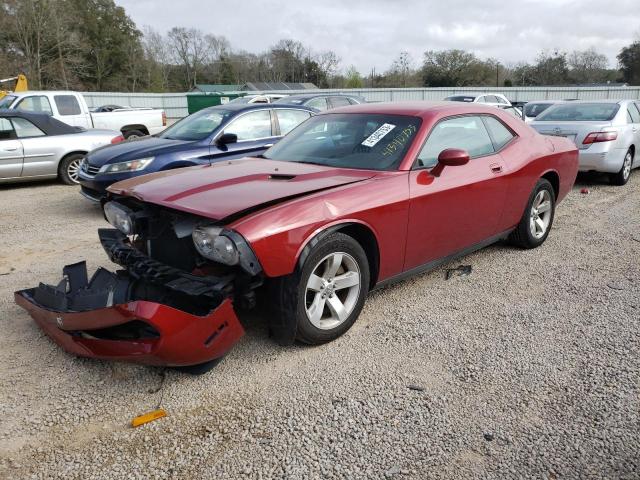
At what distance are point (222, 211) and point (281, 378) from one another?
1.04 metres

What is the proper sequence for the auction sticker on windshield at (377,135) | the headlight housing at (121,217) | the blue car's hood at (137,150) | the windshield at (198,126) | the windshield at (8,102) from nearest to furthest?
1. the headlight housing at (121,217)
2. the auction sticker on windshield at (377,135)
3. the blue car's hood at (137,150)
4. the windshield at (198,126)
5. the windshield at (8,102)

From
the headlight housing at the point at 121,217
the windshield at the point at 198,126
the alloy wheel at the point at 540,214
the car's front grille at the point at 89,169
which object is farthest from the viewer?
the windshield at the point at 198,126

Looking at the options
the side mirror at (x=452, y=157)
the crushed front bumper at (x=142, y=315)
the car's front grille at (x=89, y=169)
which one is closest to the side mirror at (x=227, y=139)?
the car's front grille at (x=89, y=169)

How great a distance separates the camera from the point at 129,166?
21.2ft

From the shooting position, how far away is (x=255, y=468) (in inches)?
90.3

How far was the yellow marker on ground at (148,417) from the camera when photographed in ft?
8.53

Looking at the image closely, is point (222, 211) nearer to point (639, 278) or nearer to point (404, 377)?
point (404, 377)

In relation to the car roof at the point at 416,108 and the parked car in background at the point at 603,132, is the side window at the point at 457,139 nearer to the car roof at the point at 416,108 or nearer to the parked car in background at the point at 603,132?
the car roof at the point at 416,108

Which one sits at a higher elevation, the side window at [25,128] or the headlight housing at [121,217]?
the side window at [25,128]

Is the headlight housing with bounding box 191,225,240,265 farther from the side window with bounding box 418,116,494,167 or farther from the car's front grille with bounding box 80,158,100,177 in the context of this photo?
the car's front grille with bounding box 80,158,100,177

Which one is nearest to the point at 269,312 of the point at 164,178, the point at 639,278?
the point at 164,178

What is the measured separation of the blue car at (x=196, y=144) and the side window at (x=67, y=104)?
20.8 ft

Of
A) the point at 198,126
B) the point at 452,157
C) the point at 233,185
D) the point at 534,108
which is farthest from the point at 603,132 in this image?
the point at 534,108

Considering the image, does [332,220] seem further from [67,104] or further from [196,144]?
[67,104]
